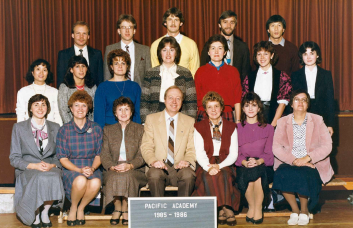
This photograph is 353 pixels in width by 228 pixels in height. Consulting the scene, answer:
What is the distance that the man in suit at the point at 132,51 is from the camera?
16.3 ft

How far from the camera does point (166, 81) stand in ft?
15.1

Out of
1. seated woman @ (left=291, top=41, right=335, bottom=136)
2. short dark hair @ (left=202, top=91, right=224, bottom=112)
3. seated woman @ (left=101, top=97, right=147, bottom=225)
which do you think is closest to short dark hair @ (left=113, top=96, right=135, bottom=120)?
seated woman @ (left=101, top=97, right=147, bottom=225)

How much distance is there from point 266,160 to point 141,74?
5.37 feet

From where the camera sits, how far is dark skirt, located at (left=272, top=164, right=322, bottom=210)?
13.6ft

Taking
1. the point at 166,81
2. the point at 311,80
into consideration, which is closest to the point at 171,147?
the point at 166,81

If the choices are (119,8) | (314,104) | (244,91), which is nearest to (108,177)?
(244,91)

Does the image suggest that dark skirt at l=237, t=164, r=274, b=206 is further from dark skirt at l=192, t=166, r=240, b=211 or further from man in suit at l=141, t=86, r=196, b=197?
man in suit at l=141, t=86, r=196, b=197

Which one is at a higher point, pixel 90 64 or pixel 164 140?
pixel 90 64

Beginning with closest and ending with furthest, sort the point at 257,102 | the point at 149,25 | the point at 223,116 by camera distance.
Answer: the point at 257,102 < the point at 223,116 < the point at 149,25

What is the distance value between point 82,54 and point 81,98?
2.97ft

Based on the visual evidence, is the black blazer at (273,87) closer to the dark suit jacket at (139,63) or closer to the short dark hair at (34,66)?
the dark suit jacket at (139,63)

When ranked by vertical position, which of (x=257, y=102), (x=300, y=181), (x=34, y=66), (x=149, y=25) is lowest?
(x=300, y=181)

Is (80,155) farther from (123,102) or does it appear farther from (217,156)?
(217,156)

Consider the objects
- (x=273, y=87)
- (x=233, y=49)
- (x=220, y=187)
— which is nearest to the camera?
(x=220, y=187)
